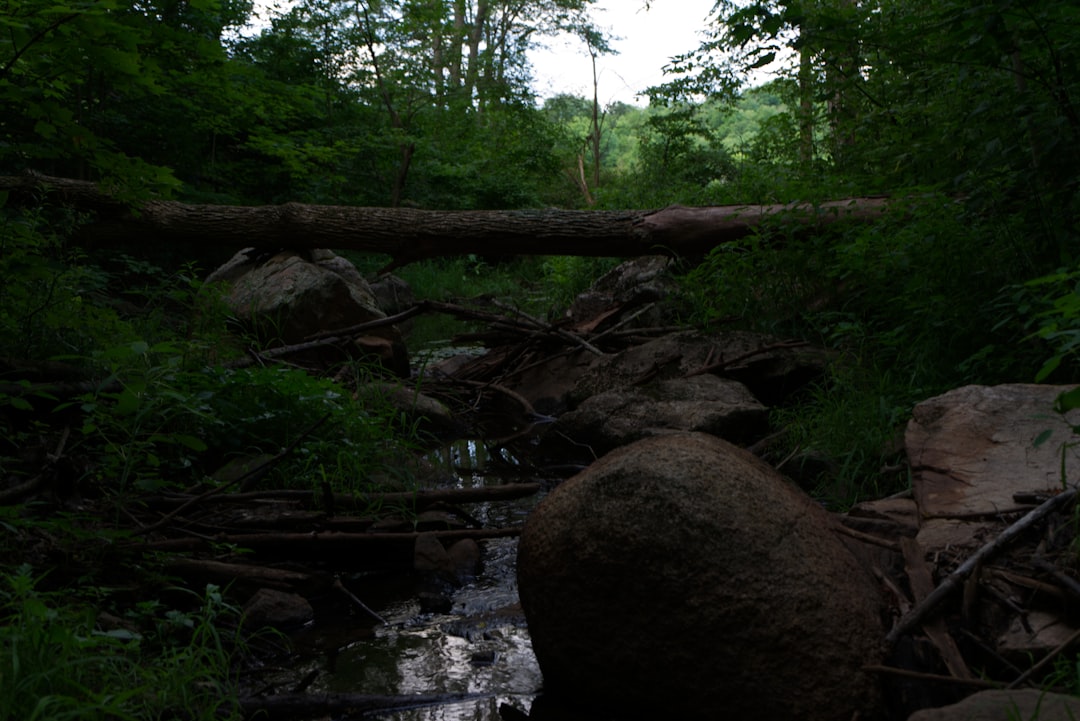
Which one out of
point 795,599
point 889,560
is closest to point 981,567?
point 889,560

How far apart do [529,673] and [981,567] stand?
146 centimetres

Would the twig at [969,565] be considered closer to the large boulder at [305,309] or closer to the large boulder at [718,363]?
the large boulder at [718,363]

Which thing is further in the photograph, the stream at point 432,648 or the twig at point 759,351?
the twig at point 759,351

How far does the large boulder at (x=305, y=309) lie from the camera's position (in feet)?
23.8

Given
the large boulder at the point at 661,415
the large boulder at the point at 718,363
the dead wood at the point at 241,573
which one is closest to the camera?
the dead wood at the point at 241,573

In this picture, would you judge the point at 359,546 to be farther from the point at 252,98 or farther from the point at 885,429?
the point at 252,98

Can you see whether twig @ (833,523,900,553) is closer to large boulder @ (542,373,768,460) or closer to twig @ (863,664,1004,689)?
twig @ (863,664,1004,689)

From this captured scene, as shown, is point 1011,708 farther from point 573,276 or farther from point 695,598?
point 573,276

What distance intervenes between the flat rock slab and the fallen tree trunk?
385 cm

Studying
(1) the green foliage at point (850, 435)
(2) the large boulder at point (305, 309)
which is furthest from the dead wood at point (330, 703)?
(2) the large boulder at point (305, 309)

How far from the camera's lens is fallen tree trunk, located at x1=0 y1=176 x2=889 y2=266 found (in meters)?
7.46

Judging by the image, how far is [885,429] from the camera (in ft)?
14.0

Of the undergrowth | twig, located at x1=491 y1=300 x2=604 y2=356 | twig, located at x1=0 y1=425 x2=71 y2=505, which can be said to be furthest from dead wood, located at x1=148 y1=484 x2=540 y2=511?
twig, located at x1=491 y1=300 x2=604 y2=356

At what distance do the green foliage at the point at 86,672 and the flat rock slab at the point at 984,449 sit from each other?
2434 mm
